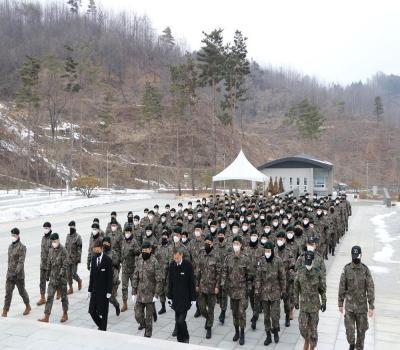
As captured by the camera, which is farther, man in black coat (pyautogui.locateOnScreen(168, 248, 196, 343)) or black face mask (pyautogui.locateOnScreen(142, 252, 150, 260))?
black face mask (pyautogui.locateOnScreen(142, 252, 150, 260))

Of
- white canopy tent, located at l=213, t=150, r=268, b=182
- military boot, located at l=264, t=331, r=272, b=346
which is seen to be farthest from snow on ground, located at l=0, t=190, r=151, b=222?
military boot, located at l=264, t=331, r=272, b=346

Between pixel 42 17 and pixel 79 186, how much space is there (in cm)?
9178

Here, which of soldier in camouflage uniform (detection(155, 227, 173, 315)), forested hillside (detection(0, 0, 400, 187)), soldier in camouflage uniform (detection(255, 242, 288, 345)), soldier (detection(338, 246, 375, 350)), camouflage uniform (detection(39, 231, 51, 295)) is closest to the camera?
soldier (detection(338, 246, 375, 350))

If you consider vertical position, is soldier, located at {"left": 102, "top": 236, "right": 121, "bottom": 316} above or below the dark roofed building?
below

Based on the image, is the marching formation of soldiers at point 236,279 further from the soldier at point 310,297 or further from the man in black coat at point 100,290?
the man in black coat at point 100,290

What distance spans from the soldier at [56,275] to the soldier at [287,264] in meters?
4.11

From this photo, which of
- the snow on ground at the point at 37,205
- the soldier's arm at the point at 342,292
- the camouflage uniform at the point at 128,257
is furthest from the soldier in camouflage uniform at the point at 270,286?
the snow on ground at the point at 37,205

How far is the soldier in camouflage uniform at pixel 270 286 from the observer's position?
752 centimetres

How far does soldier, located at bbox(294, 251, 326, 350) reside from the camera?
679 cm

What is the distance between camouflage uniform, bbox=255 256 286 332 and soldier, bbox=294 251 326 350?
0.55 metres

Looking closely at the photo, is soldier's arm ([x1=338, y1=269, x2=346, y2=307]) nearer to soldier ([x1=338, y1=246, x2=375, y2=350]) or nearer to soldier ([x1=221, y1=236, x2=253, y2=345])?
soldier ([x1=338, y1=246, x2=375, y2=350])

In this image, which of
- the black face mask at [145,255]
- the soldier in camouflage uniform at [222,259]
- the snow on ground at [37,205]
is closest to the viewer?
the black face mask at [145,255]

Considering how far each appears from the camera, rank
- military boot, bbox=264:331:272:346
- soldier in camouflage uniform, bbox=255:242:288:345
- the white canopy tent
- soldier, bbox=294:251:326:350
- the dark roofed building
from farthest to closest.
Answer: the dark roofed building → the white canopy tent → soldier in camouflage uniform, bbox=255:242:288:345 → military boot, bbox=264:331:272:346 → soldier, bbox=294:251:326:350

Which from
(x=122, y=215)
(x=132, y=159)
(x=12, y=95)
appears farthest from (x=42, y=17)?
(x=122, y=215)
